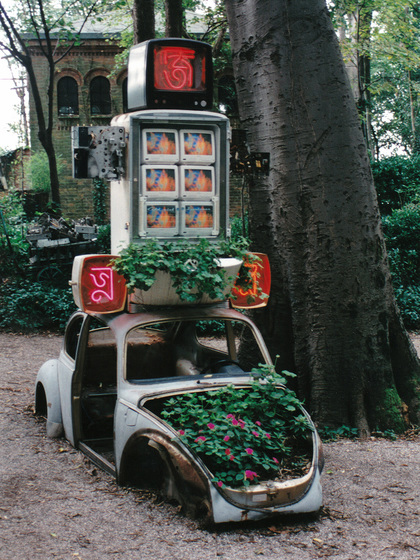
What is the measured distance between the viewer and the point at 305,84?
6.63m

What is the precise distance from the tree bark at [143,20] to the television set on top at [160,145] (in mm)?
8148

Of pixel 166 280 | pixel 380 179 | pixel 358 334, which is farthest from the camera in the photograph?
pixel 380 179

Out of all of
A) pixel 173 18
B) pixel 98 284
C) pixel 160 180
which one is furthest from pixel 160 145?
pixel 173 18

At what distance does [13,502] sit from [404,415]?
389 centimetres

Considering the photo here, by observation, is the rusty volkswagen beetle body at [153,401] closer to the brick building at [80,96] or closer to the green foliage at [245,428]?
the green foliage at [245,428]

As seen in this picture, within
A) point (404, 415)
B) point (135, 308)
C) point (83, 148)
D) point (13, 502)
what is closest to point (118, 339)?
point (135, 308)

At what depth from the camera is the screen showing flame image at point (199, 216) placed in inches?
229

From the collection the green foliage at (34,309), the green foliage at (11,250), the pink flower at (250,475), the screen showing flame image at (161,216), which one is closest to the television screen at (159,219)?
the screen showing flame image at (161,216)

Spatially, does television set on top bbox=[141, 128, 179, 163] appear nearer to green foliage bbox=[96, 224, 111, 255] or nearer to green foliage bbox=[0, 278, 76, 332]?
green foliage bbox=[0, 278, 76, 332]

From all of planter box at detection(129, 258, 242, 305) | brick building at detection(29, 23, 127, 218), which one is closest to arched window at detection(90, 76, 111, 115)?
brick building at detection(29, 23, 127, 218)

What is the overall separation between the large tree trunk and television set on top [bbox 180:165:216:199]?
3.81 ft

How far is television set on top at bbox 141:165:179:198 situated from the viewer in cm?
564

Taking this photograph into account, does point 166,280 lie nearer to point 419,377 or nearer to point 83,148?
point 83,148

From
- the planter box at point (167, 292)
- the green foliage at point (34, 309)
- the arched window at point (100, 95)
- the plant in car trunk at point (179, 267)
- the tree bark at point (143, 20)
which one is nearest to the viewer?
the plant in car trunk at point (179, 267)
